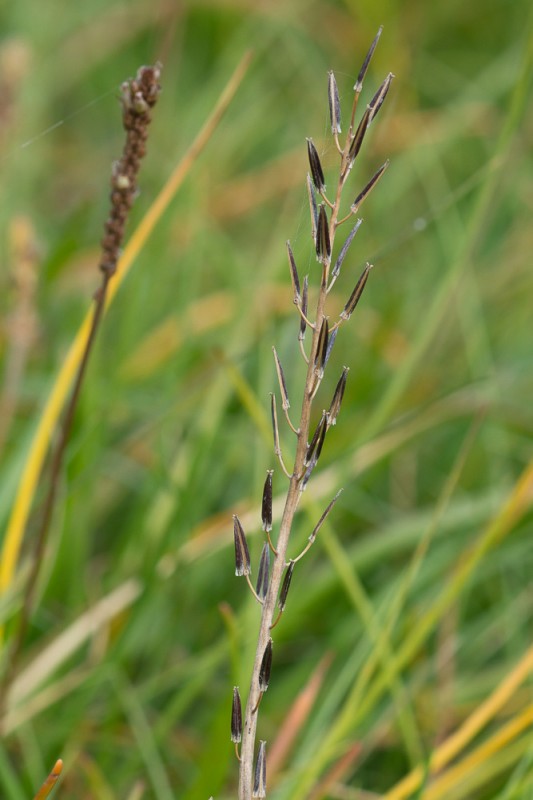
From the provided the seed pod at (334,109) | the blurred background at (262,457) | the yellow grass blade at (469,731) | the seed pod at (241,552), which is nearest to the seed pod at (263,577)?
the seed pod at (241,552)

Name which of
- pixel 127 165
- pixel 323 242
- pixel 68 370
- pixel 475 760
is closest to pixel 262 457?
pixel 68 370

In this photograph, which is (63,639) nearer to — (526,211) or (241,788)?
(241,788)

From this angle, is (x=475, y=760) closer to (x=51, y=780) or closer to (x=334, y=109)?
(x=51, y=780)

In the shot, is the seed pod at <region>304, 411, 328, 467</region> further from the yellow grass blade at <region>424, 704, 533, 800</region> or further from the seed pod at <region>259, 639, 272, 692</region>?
the yellow grass blade at <region>424, 704, 533, 800</region>

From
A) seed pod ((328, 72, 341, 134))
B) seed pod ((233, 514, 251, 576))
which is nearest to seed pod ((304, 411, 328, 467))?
seed pod ((233, 514, 251, 576))

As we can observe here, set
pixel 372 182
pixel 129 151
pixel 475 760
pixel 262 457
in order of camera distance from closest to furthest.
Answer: pixel 372 182, pixel 129 151, pixel 475 760, pixel 262 457

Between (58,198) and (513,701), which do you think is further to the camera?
(58,198)

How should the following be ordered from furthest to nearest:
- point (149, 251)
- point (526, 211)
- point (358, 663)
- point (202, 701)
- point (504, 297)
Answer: point (526, 211) < point (504, 297) < point (149, 251) < point (202, 701) < point (358, 663)

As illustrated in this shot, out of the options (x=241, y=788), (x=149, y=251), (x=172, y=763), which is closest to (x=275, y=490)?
(x=172, y=763)
